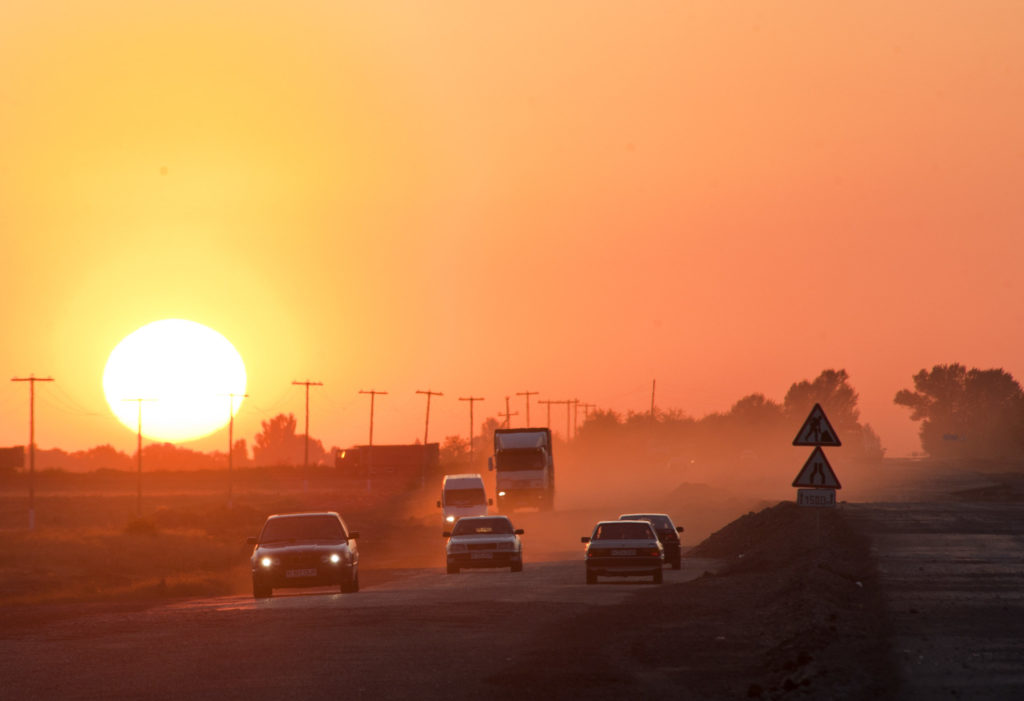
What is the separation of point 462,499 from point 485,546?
84.8ft

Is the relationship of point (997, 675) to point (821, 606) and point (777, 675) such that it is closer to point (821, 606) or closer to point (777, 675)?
point (777, 675)

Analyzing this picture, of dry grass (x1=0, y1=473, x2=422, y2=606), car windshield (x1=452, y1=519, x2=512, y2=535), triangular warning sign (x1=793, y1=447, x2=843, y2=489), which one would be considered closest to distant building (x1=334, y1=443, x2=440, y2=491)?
dry grass (x1=0, y1=473, x2=422, y2=606)

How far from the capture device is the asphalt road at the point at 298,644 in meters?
14.3

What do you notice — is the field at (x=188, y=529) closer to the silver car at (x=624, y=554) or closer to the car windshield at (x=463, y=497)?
the car windshield at (x=463, y=497)

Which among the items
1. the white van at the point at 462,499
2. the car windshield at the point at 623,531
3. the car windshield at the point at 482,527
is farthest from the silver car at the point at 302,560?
the white van at the point at 462,499

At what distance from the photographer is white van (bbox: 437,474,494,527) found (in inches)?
2485

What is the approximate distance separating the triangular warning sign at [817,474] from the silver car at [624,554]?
6.75 meters

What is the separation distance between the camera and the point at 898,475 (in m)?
114

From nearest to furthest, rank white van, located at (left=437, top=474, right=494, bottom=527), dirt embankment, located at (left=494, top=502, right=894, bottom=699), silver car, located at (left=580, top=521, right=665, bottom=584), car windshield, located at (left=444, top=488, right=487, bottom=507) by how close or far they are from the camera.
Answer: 1. dirt embankment, located at (left=494, top=502, right=894, bottom=699)
2. silver car, located at (left=580, top=521, right=665, bottom=584)
3. white van, located at (left=437, top=474, right=494, bottom=527)
4. car windshield, located at (left=444, top=488, right=487, bottom=507)

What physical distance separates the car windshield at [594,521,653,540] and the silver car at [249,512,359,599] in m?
6.15

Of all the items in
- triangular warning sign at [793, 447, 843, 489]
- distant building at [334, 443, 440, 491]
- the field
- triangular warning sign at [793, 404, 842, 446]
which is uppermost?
triangular warning sign at [793, 404, 842, 446]

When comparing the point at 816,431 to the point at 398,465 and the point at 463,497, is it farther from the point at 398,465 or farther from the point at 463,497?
the point at 398,465

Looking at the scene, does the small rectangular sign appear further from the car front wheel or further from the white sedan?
the white sedan

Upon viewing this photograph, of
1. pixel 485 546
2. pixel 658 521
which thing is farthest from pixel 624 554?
pixel 658 521
